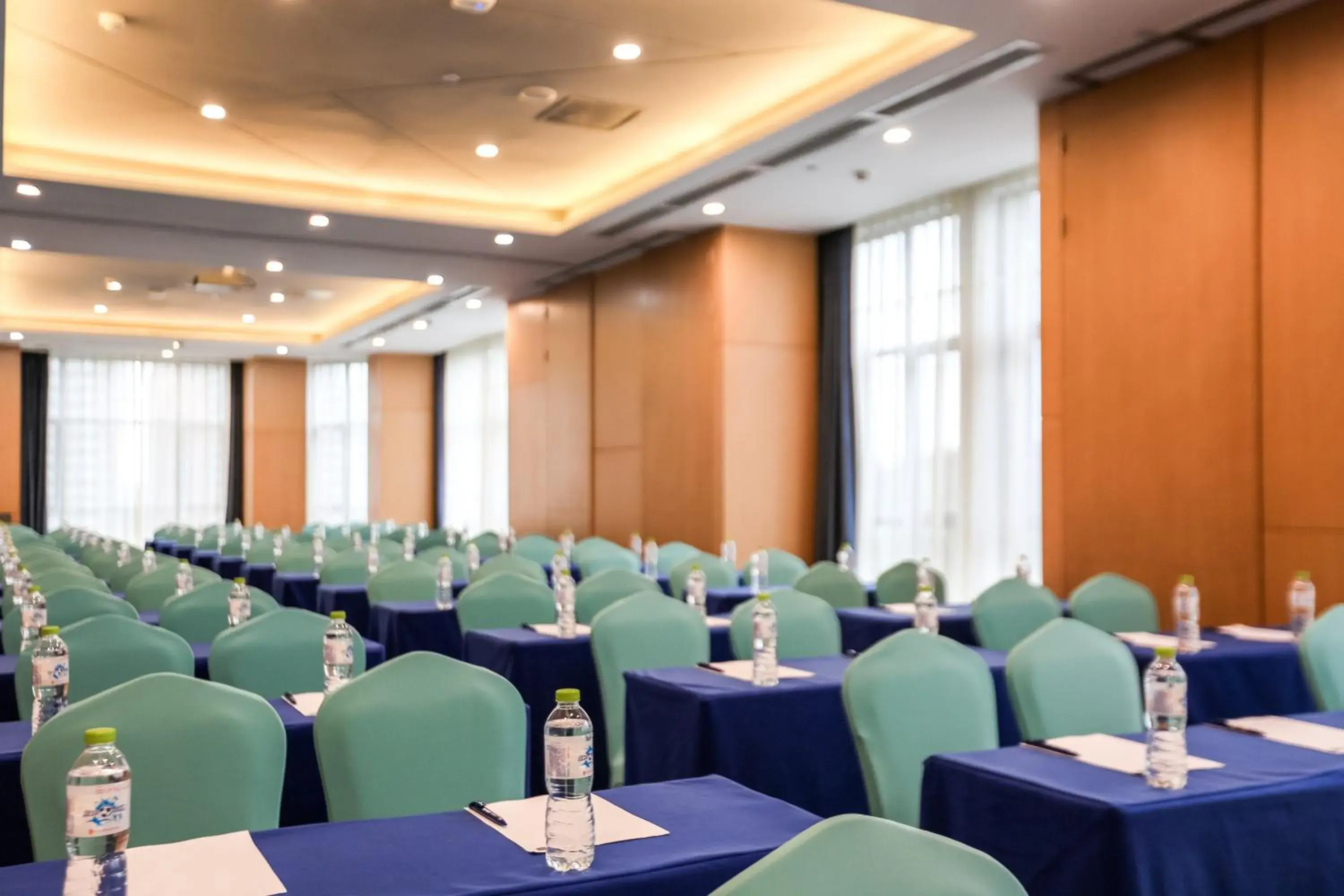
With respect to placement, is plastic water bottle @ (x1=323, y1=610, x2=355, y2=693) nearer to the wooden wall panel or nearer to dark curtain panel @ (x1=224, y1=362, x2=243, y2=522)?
the wooden wall panel

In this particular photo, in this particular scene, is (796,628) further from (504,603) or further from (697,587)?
(697,587)

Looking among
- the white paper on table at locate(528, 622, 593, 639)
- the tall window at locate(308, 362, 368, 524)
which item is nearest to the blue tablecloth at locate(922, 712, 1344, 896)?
the white paper on table at locate(528, 622, 593, 639)

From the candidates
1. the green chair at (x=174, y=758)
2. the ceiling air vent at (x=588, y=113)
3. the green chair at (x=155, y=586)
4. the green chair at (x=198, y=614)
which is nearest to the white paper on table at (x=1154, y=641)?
the green chair at (x=174, y=758)

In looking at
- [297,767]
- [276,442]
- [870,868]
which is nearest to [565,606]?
[297,767]

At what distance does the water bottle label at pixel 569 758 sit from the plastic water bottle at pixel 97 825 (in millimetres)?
785

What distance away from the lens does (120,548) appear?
38.7 ft

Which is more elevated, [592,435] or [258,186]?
[258,186]

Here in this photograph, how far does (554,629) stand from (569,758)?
368 centimetres

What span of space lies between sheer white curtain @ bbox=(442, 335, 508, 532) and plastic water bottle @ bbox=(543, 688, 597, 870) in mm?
17566

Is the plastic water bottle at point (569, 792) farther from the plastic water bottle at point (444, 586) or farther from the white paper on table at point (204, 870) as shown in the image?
the plastic water bottle at point (444, 586)

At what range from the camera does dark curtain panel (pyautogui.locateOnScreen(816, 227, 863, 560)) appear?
11.4 meters

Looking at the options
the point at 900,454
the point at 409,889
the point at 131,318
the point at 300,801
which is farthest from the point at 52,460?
the point at 409,889

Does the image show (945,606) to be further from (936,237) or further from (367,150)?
(367,150)

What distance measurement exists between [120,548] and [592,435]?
501cm
